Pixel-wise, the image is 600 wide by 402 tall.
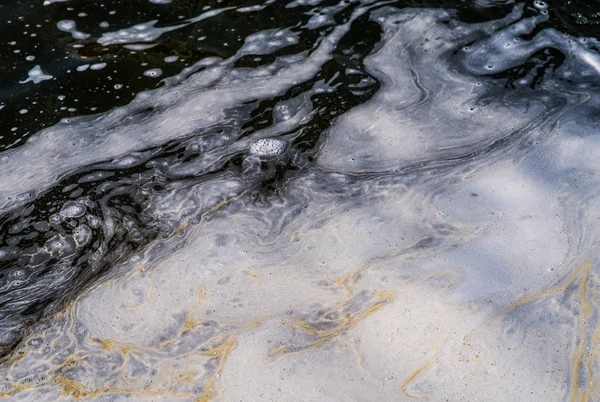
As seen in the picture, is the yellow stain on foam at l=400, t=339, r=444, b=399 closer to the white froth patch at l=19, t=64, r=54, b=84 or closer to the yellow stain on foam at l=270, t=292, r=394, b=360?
the yellow stain on foam at l=270, t=292, r=394, b=360

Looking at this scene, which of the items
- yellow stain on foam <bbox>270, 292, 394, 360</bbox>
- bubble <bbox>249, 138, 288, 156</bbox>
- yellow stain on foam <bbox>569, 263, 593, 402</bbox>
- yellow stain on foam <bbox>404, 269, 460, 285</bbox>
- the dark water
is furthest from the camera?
bubble <bbox>249, 138, 288, 156</bbox>

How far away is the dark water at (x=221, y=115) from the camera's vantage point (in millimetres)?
1599

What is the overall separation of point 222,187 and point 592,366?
3.24ft

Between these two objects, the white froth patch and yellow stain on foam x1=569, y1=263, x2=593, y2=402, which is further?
the white froth patch

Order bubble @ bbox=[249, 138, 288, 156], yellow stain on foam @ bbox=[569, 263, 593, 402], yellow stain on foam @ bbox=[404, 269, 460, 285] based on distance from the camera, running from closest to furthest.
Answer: yellow stain on foam @ bbox=[569, 263, 593, 402]
yellow stain on foam @ bbox=[404, 269, 460, 285]
bubble @ bbox=[249, 138, 288, 156]

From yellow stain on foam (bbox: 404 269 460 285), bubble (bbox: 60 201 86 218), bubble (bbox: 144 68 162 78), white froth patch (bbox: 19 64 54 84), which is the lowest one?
yellow stain on foam (bbox: 404 269 460 285)

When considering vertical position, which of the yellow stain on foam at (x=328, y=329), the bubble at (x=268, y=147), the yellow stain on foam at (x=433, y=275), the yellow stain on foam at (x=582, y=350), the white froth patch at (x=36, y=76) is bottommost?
the yellow stain on foam at (x=582, y=350)

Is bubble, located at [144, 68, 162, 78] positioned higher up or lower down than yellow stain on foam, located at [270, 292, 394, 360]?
higher up

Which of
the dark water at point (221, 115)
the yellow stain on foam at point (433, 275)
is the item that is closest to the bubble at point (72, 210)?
the dark water at point (221, 115)

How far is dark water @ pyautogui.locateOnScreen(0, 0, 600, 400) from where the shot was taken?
1.60 metres

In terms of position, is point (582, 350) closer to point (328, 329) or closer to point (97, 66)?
point (328, 329)

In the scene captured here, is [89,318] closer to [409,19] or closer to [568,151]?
[568,151]

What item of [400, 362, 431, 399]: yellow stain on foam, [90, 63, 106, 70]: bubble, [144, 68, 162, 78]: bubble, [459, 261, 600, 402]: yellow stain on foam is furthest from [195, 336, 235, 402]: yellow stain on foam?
[90, 63, 106, 70]: bubble

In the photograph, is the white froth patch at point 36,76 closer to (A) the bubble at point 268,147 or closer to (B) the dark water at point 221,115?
(B) the dark water at point 221,115
